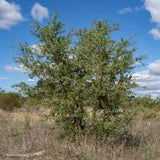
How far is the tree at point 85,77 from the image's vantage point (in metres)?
12.3

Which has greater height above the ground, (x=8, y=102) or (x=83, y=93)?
(x=8, y=102)

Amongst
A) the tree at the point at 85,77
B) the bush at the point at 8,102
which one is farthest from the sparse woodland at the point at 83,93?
the bush at the point at 8,102

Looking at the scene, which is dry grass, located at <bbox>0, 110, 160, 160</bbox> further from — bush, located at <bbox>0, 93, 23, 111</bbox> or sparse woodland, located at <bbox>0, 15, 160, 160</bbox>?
bush, located at <bbox>0, 93, 23, 111</bbox>

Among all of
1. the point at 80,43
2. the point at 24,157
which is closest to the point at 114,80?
the point at 80,43

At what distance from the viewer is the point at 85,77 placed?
12305 mm

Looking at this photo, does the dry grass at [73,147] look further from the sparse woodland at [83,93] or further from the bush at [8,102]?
the bush at [8,102]

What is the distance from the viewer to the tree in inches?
483

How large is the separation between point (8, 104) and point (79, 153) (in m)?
21.3

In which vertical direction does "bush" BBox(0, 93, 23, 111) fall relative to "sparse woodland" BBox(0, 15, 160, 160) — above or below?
above

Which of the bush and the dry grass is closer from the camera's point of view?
the dry grass

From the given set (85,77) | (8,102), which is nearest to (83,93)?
(85,77)

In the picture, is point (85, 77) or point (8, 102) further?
point (8, 102)

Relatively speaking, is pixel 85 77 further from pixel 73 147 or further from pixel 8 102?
pixel 8 102

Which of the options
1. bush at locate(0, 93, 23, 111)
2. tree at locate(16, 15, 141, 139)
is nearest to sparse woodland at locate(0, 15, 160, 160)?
tree at locate(16, 15, 141, 139)
